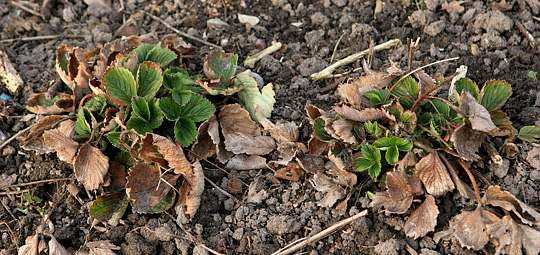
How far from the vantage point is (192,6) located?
335 cm

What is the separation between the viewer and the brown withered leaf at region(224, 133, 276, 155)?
253 centimetres

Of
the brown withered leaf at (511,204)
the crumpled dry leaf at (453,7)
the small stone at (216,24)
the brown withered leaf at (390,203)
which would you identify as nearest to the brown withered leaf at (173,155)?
the brown withered leaf at (390,203)

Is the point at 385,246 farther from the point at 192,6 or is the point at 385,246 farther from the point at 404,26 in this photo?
the point at 192,6

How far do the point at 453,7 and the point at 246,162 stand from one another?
1.75m

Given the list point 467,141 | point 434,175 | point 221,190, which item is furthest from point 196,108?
point 467,141

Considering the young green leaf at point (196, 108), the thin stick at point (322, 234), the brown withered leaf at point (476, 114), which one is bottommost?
the thin stick at point (322, 234)

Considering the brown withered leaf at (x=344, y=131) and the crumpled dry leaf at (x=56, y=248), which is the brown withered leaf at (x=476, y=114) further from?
the crumpled dry leaf at (x=56, y=248)

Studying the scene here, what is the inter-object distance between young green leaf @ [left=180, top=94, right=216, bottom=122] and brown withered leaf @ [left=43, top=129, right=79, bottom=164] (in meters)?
0.62

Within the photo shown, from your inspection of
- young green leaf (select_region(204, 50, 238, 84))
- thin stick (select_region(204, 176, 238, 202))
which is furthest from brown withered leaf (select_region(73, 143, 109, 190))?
young green leaf (select_region(204, 50, 238, 84))

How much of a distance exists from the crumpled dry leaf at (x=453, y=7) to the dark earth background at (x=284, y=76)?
0.03 m

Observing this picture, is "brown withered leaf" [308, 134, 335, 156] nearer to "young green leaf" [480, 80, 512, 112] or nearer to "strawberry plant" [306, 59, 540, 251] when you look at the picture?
"strawberry plant" [306, 59, 540, 251]

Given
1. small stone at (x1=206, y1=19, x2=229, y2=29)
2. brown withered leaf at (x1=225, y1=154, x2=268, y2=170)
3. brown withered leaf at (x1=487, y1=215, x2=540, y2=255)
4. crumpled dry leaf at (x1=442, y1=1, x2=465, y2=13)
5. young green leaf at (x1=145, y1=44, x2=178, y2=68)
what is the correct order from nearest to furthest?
brown withered leaf at (x1=487, y1=215, x2=540, y2=255) → brown withered leaf at (x1=225, y1=154, x2=268, y2=170) → young green leaf at (x1=145, y1=44, x2=178, y2=68) → crumpled dry leaf at (x1=442, y1=1, x2=465, y2=13) → small stone at (x1=206, y1=19, x2=229, y2=29)

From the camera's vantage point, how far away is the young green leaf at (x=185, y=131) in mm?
2428

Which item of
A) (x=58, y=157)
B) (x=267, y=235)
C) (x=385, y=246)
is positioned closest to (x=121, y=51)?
(x=58, y=157)
